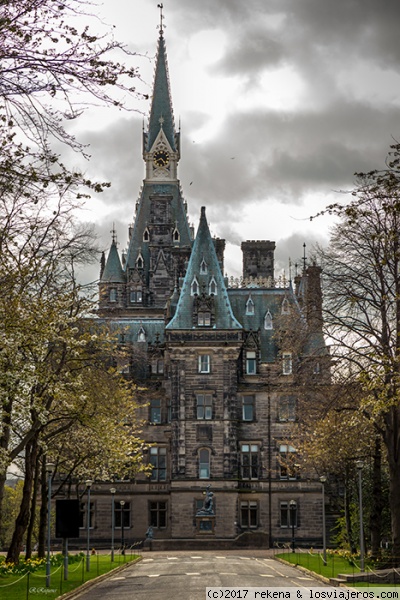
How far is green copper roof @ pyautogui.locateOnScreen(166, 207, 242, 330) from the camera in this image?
251 ft

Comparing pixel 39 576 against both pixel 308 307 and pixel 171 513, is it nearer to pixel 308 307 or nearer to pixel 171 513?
pixel 308 307

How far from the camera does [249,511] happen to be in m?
75.4

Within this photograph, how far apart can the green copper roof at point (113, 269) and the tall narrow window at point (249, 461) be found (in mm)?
27999

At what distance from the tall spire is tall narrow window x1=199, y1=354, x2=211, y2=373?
1591 inches

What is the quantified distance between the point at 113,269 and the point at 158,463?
26905 millimetres

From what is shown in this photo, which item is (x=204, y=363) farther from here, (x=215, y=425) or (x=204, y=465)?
(x=204, y=465)

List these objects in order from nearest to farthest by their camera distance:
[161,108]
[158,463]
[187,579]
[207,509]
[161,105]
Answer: [187,579] < [207,509] < [158,463] < [161,108] < [161,105]

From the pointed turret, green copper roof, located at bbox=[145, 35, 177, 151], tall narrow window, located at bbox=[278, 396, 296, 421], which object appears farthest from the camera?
green copper roof, located at bbox=[145, 35, 177, 151]

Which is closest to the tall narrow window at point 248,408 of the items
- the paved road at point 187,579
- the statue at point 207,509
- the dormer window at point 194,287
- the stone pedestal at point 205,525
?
the statue at point 207,509

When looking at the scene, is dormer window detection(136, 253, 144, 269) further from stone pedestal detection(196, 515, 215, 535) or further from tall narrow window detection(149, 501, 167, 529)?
stone pedestal detection(196, 515, 215, 535)

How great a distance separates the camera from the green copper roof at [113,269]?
319 feet

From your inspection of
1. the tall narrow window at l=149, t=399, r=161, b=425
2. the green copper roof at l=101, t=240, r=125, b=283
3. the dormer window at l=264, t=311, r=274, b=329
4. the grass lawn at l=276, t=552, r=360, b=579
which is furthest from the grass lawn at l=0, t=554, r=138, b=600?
the green copper roof at l=101, t=240, r=125, b=283

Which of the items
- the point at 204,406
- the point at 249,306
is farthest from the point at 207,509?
the point at 249,306

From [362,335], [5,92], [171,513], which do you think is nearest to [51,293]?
[362,335]
